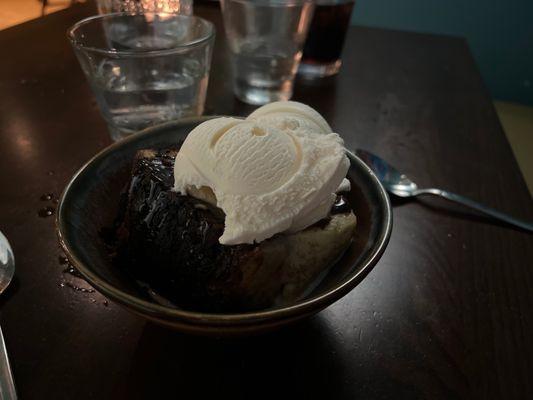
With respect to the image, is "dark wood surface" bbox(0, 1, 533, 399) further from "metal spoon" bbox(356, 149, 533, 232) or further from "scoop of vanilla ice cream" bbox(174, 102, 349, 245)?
"scoop of vanilla ice cream" bbox(174, 102, 349, 245)

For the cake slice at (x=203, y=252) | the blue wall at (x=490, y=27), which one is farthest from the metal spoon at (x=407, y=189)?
the blue wall at (x=490, y=27)

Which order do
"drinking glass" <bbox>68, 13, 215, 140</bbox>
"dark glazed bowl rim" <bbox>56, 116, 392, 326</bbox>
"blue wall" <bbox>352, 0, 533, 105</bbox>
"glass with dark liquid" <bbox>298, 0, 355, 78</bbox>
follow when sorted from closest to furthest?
"dark glazed bowl rim" <bbox>56, 116, 392, 326</bbox>
"drinking glass" <bbox>68, 13, 215, 140</bbox>
"glass with dark liquid" <bbox>298, 0, 355, 78</bbox>
"blue wall" <bbox>352, 0, 533, 105</bbox>

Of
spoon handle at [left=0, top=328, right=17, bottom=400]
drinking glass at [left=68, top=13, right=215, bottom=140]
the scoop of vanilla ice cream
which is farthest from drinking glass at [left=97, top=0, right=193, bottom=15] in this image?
spoon handle at [left=0, top=328, right=17, bottom=400]

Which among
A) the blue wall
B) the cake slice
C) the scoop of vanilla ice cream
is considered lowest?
the blue wall

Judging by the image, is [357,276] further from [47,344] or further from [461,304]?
[47,344]

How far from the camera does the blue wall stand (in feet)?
6.61

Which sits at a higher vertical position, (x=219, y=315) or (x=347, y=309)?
(x=219, y=315)

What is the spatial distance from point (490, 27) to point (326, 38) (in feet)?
4.22

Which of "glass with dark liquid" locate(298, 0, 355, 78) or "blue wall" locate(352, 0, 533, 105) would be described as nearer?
"glass with dark liquid" locate(298, 0, 355, 78)

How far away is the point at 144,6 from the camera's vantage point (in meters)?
1.13

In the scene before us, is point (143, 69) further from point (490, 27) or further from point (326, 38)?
point (490, 27)

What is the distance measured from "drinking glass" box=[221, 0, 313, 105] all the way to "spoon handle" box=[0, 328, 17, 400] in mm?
777

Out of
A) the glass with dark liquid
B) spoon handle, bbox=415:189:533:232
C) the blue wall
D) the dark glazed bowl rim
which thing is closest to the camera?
the dark glazed bowl rim

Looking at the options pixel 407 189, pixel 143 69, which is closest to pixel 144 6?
pixel 143 69
